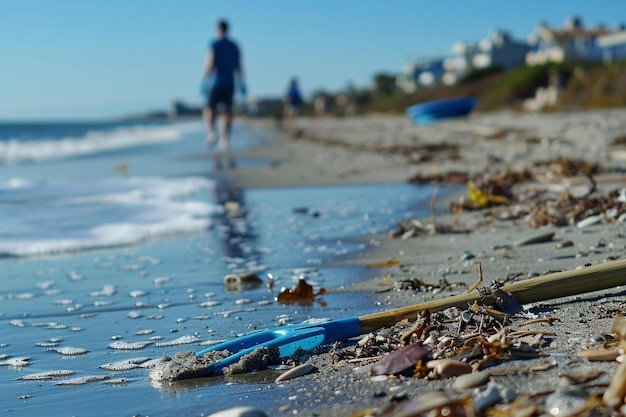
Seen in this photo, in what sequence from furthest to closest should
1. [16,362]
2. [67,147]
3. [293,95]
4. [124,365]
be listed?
[293,95]
[67,147]
[16,362]
[124,365]

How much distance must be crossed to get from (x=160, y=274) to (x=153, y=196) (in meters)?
3.94

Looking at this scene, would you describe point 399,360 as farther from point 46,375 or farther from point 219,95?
point 219,95

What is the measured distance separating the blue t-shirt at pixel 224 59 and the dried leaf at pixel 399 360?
11288mm

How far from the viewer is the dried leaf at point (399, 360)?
2467mm

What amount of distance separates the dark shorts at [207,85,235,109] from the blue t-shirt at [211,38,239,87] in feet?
0.27

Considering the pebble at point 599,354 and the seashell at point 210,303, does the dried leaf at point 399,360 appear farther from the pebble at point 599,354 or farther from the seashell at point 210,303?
the seashell at point 210,303

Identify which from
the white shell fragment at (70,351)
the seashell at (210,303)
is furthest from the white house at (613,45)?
the white shell fragment at (70,351)

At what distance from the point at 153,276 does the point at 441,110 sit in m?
18.8

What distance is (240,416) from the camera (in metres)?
2.05

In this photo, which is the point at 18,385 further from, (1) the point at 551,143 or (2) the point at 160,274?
(1) the point at 551,143

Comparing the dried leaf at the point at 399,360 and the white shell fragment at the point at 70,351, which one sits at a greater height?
the white shell fragment at the point at 70,351

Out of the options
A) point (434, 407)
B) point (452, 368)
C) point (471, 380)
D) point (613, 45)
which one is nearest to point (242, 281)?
point (452, 368)

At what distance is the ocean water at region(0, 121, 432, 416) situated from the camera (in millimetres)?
2691

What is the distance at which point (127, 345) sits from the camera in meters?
3.21
